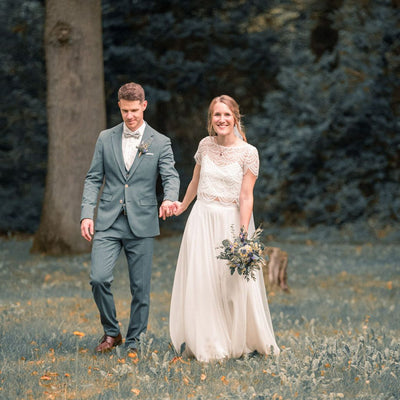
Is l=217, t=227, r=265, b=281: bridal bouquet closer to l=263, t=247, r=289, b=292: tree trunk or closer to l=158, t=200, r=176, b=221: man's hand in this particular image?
l=158, t=200, r=176, b=221: man's hand

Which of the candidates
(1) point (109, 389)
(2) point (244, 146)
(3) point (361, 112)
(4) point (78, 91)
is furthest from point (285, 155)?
(1) point (109, 389)

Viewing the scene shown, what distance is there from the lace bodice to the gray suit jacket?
26 centimetres

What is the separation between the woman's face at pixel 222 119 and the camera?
19.2 feet

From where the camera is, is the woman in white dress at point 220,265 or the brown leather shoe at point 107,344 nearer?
the woman in white dress at point 220,265

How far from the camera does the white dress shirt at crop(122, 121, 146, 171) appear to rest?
19.7 ft

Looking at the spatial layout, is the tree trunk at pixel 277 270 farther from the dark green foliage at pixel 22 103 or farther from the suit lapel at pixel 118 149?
the dark green foliage at pixel 22 103

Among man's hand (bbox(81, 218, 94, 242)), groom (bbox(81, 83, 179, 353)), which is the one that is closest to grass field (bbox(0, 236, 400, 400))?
groom (bbox(81, 83, 179, 353))

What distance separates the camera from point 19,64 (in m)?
19.6

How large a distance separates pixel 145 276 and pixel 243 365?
3.69 ft

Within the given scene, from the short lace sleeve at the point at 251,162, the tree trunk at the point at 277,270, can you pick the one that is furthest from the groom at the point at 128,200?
the tree trunk at the point at 277,270

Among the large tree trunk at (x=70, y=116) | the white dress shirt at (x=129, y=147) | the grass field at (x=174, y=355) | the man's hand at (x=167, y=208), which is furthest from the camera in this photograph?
the large tree trunk at (x=70, y=116)

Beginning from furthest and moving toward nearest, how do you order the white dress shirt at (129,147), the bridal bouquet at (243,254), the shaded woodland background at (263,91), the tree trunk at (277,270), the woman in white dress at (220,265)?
the shaded woodland background at (263,91) < the tree trunk at (277,270) < the white dress shirt at (129,147) < the woman in white dress at (220,265) < the bridal bouquet at (243,254)

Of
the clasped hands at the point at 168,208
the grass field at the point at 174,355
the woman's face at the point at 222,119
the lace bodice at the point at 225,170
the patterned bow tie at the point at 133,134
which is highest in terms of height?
the woman's face at the point at 222,119

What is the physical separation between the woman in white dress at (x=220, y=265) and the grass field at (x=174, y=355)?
18 centimetres
